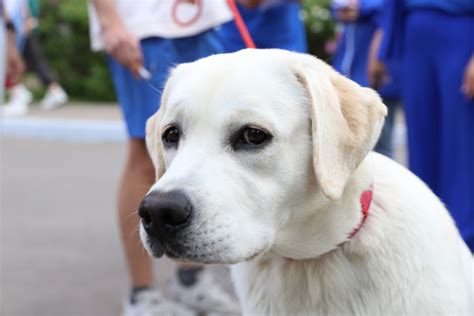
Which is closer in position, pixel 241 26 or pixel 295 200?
pixel 295 200

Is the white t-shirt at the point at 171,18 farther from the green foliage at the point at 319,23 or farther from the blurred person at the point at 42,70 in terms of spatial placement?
the green foliage at the point at 319,23

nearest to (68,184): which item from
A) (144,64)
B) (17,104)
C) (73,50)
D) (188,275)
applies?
Answer: (188,275)

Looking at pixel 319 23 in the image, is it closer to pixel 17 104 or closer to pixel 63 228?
pixel 17 104

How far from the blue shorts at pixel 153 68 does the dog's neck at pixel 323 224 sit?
1439mm

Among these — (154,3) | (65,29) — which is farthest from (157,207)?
(65,29)

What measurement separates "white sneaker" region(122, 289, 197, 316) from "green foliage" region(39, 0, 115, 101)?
10813 millimetres

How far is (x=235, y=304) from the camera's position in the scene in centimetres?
404

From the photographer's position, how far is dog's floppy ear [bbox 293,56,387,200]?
220 centimetres

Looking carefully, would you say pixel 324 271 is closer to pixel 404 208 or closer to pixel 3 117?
pixel 404 208

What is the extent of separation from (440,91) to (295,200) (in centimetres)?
204

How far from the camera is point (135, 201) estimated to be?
3750mm

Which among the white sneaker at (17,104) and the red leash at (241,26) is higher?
the red leash at (241,26)

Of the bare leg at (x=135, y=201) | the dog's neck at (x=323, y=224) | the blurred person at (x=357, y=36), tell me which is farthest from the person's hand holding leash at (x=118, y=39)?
the blurred person at (x=357, y=36)

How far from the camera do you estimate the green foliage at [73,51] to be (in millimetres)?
14266
